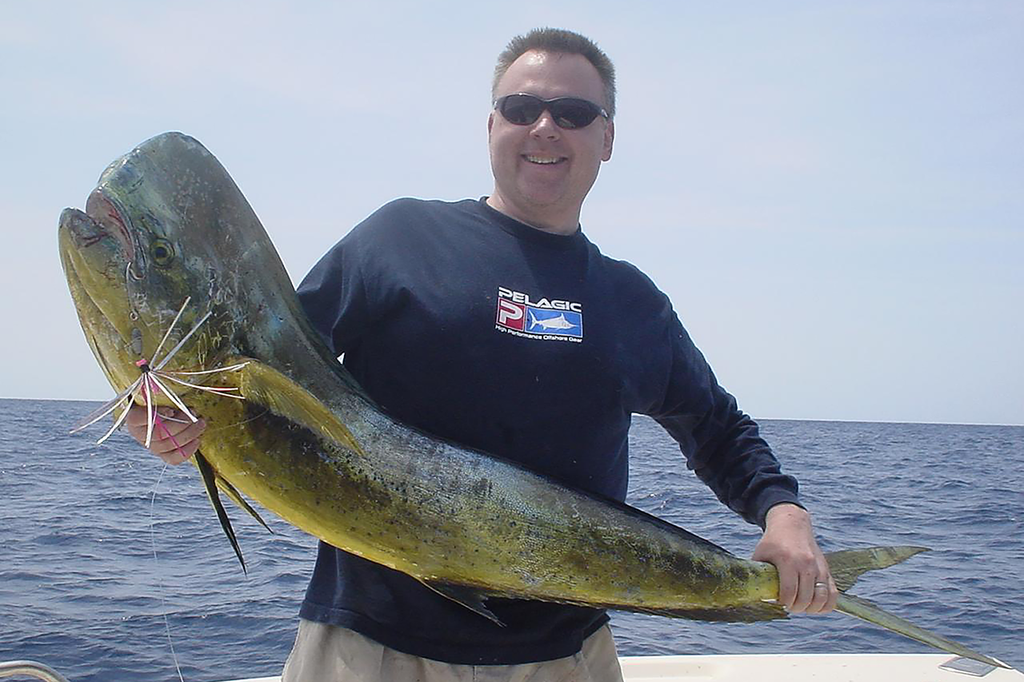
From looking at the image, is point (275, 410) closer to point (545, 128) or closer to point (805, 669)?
point (545, 128)

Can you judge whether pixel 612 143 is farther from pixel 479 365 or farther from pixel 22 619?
pixel 22 619

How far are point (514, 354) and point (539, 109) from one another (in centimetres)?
67

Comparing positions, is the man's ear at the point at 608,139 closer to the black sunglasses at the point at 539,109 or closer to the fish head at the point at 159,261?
the black sunglasses at the point at 539,109

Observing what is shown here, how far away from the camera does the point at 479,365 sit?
221cm

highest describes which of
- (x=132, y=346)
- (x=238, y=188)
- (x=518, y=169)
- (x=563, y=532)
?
(x=518, y=169)

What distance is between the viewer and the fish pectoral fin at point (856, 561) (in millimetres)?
2432

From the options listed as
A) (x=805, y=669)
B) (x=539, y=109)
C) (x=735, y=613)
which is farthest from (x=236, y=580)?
(x=539, y=109)

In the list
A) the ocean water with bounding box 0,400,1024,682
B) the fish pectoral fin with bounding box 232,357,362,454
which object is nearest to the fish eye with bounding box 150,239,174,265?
the fish pectoral fin with bounding box 232,357,362,454

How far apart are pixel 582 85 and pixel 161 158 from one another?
113 cm

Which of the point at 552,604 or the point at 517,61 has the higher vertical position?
the point at 517,61

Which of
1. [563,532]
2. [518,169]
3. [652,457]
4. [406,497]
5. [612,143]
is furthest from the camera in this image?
[652,457]

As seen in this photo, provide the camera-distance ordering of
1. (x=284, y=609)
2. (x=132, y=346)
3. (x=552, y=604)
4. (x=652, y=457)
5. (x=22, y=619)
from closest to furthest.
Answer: (x=132, y=346), (x=552, y=604), (x=22, y=619), (x=284, y=609), (x=652, y=457)

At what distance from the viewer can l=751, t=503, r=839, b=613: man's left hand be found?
2369 millimetres

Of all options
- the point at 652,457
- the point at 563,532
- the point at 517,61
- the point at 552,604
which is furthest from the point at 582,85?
the point at 652,457
